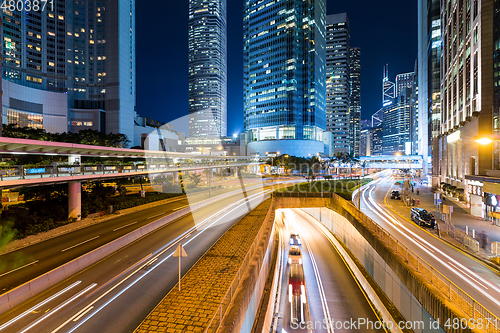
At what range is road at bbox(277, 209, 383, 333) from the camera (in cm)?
1378

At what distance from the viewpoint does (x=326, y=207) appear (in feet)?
108

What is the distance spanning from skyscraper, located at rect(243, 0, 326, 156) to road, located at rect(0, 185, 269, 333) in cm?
10818

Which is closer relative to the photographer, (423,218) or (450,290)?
(450,290)

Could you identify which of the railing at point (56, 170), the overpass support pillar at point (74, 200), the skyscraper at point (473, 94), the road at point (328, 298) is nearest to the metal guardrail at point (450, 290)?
the road at point (328, 298)

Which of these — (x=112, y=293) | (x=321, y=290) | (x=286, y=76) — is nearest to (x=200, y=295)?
(x=112, y=293)

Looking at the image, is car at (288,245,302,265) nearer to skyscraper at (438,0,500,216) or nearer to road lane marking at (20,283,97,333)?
road lane marking at (20,283,97,333)

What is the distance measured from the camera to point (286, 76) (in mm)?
120438

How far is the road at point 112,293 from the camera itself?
8.93 metres

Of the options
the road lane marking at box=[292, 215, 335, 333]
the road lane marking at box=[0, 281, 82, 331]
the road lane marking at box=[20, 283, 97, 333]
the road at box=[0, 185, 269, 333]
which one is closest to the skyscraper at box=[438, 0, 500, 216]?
the road lane marking at box=[292, 215, 335, 333]

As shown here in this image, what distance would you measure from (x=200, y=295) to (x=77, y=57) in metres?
140

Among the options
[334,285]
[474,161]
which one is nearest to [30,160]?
[334,285]

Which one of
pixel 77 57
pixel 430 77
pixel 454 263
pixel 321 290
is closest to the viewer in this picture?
pixel 454 263

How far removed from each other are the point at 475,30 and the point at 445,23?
26.0 metres

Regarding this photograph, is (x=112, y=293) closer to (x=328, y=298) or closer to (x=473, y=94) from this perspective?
(x=328, y=298)
